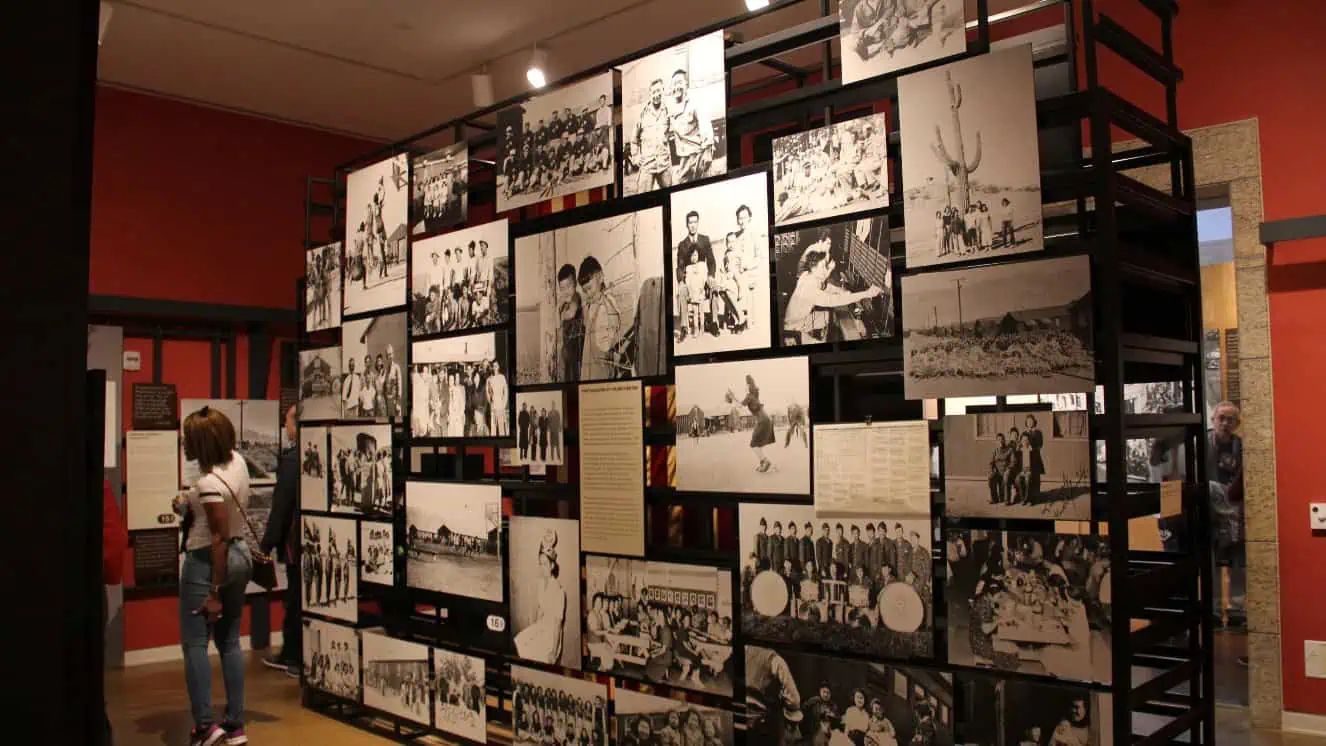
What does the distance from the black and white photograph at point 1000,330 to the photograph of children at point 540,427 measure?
1683 millimetres

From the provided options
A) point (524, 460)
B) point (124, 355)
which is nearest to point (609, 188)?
point (524, 460)

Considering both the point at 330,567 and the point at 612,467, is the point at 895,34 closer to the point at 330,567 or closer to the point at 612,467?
the point at 612,467

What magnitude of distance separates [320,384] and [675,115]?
308 cm

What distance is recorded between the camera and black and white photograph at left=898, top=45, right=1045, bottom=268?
9.92ft

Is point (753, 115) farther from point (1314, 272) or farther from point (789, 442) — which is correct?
point (1314, 272)

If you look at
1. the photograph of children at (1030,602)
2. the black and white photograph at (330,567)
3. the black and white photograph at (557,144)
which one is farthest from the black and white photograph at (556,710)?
the black and white photograph at (557,144)

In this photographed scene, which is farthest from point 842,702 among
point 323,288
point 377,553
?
point 323,288

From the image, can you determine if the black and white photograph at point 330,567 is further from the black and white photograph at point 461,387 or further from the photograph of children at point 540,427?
the photograph of children at point 540,427

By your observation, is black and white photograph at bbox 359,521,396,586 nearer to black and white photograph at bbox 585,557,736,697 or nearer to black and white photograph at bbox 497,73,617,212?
black and white photograph at bbox 585,557,736,697

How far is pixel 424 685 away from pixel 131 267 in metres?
4.40

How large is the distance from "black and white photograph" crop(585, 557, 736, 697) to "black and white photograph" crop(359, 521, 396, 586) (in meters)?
1.53

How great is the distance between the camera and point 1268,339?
16.9ft

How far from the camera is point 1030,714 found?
299 centimetres

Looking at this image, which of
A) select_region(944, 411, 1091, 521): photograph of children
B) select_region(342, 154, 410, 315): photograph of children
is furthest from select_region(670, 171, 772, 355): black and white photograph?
select_region(342, 154, 410, 315): photograph of children
